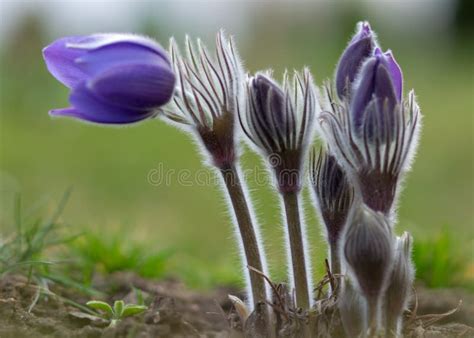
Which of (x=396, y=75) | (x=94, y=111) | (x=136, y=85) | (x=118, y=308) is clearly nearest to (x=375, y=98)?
(x=396, y=75)

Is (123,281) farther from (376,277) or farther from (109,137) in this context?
(109,137)

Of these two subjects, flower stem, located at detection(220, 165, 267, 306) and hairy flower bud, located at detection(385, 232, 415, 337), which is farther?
flower stem, located at detection(220, 165, 267, 306)

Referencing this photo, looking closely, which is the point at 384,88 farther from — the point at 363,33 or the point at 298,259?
the point at 298,259

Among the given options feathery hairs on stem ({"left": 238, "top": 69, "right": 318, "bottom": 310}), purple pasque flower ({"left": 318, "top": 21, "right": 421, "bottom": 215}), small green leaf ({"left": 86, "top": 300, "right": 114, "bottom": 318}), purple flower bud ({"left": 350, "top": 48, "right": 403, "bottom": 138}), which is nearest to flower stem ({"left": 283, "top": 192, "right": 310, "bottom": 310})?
feathery hairs on stem ({"left": 238, "top": 69, "right": 318, "bottom": 310})

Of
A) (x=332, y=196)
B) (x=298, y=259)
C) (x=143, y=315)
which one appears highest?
(x=332, y=196)

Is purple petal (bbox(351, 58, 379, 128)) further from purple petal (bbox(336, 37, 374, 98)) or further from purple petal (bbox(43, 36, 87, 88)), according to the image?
purple petal (bbox(43, 36, 87, 88))

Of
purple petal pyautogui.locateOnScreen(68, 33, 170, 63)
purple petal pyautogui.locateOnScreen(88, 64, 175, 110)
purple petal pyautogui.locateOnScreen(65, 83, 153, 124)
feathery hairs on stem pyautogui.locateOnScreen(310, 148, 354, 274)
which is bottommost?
feathery hairs on stem pyautogui.locateOnScreen(310, 148, 354, 274)
